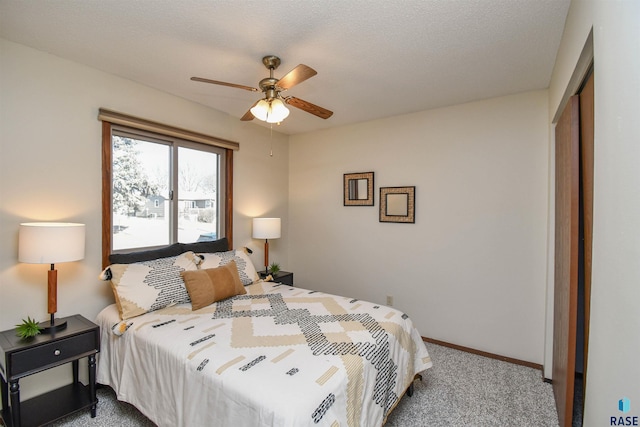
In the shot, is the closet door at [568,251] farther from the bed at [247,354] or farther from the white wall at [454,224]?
the bed at [247,354]

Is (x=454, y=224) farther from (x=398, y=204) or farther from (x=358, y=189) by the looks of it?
(x=358, y=189)

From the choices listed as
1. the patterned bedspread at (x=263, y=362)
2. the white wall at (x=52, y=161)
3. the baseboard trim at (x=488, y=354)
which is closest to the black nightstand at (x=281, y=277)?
the patterned bedspread at (x=263, y=362)

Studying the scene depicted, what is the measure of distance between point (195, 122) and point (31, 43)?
50.1 inches

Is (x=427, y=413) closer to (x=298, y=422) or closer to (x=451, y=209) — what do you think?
(x=298, y=422)

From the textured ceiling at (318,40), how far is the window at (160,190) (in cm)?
56

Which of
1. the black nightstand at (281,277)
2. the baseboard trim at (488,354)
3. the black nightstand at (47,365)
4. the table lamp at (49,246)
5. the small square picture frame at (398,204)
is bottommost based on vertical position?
the baseboard trim at (488,354)

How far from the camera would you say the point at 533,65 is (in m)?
2.23

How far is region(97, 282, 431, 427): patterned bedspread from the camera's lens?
1.32 metres

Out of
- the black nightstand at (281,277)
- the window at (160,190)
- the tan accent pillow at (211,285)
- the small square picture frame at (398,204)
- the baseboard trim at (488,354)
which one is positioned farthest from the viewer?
the black nightstand at (281,277)

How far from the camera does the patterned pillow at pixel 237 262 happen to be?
2732 millimetres

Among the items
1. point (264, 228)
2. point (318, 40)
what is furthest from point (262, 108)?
point (264, 228)

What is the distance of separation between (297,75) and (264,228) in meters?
2.03

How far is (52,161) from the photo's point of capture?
217cm

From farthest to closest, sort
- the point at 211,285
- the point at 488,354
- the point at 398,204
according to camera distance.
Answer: the point at 398,204 → the point at 488,354 → the point at 211,285
